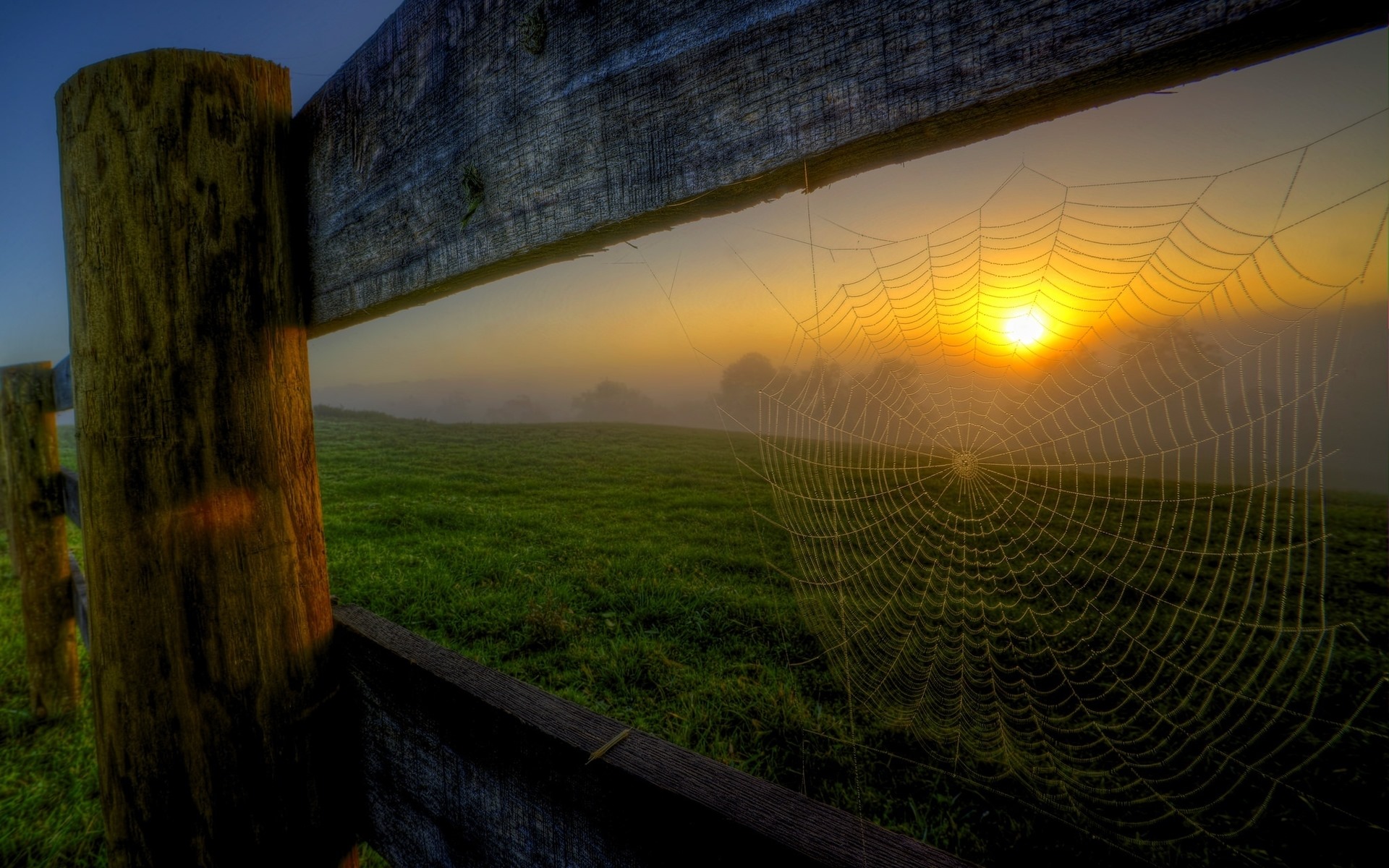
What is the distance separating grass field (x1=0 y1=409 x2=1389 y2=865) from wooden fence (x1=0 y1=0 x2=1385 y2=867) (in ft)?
3.80

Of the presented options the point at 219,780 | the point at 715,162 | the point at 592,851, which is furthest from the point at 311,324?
the point at 592,851

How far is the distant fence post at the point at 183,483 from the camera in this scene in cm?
92

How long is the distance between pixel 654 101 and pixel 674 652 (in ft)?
12.5

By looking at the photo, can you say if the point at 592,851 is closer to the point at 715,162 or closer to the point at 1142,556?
the point at 715,162

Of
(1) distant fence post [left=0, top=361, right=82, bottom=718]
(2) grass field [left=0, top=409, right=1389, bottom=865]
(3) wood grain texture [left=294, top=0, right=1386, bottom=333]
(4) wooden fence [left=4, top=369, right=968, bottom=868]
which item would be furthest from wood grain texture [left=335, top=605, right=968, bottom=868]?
(1) distant fence post [left=0, top=361, right=82, bottom=718]

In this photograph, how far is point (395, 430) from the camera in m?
18.5

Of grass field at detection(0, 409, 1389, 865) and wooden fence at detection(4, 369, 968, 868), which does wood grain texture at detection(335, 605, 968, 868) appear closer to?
wooden fence at detection(4, 369, 968, 868)

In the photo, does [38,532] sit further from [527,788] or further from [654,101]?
[654,101]

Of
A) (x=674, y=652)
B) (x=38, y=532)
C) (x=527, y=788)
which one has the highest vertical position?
(x=527, y=788)

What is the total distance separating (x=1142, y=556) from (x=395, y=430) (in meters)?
20.3

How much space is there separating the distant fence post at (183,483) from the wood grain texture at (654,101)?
16 centimetres

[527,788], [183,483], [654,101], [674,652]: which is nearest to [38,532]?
[183,483]

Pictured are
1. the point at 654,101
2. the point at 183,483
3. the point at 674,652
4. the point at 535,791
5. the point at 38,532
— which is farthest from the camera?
the point at 674,652

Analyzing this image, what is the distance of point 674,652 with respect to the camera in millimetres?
3828
